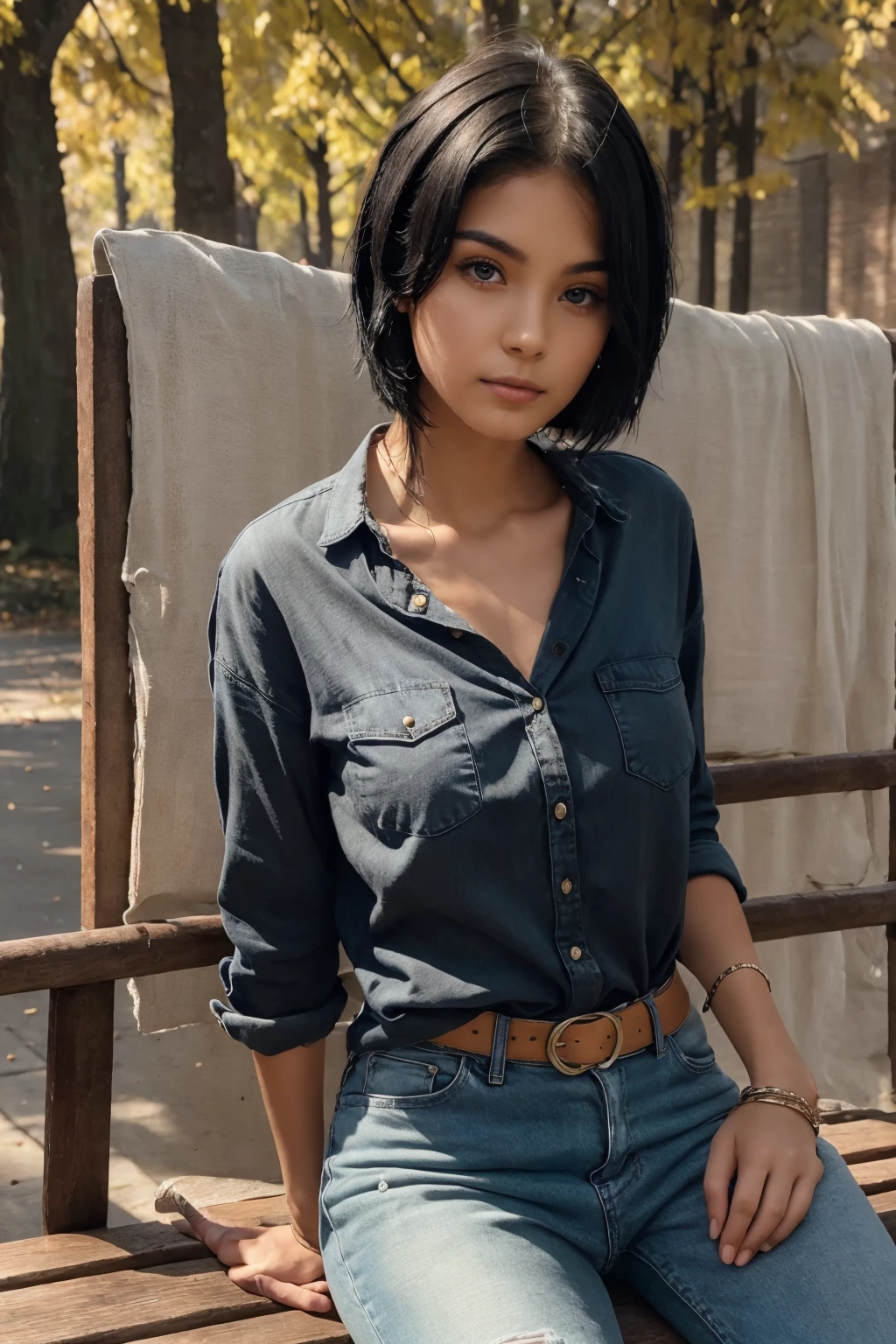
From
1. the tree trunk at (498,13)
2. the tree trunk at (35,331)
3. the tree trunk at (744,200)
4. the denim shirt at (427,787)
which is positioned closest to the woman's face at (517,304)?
the denim shirt at (427,787)

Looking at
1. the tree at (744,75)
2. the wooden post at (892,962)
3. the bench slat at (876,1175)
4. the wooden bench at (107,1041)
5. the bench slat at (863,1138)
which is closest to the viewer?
the wooden bench at (107,1041)

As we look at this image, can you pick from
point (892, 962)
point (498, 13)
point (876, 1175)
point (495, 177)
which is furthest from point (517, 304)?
point (498, 13)

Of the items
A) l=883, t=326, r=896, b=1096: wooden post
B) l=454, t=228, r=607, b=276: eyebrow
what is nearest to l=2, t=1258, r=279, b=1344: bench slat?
l=454, t=228, r=607, b=276: eyebrow

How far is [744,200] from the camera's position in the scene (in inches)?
463

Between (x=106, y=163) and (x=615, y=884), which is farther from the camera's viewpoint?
(x=106, y=163)

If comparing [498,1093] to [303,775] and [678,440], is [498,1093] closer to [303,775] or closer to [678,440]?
[303,775]

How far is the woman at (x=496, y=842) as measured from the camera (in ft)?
5.87

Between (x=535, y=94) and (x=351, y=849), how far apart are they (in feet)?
3.16

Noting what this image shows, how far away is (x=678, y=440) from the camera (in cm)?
323

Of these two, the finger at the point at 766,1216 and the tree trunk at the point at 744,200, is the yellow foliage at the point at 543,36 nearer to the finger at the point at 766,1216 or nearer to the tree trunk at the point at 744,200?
the tree trunk at the point at 744,200

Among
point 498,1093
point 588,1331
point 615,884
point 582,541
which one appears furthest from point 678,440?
point 588,1331

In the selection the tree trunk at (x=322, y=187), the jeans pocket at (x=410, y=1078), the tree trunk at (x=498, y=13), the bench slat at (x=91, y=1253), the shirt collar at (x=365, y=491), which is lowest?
the bench slat at (x=91, y=1253)

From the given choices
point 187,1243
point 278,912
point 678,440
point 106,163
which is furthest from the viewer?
point 106,163

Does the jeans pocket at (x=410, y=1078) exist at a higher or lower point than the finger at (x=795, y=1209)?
higher
